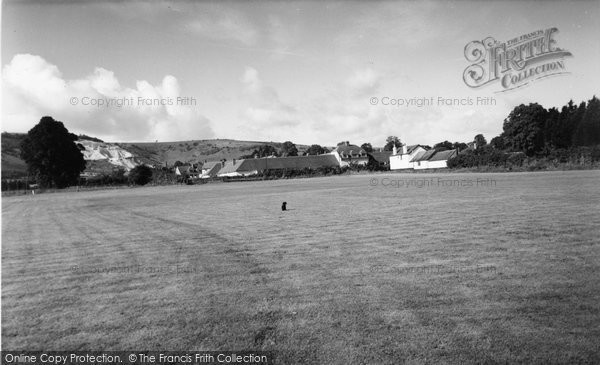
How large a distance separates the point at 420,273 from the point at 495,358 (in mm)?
3243

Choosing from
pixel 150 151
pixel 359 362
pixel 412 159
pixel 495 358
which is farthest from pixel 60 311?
pixel 150 151

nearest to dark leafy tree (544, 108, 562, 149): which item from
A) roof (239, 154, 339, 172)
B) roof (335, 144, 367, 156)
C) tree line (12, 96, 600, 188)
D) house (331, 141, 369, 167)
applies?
tree line (12, 96, 600, 188)

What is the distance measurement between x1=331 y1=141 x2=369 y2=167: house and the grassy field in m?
121

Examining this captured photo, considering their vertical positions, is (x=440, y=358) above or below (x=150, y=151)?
below

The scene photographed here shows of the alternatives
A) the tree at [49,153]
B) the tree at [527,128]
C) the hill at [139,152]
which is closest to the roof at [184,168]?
the hill at [139,152]

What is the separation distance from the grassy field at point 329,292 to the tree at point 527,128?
71.2 m

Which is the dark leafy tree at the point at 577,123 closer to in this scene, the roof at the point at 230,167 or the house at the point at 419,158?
the house at the point at 419,158

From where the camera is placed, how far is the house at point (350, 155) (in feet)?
438

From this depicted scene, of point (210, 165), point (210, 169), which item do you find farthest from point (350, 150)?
point (210, 165)

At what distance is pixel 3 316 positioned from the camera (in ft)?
21.6

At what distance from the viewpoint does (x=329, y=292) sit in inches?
283

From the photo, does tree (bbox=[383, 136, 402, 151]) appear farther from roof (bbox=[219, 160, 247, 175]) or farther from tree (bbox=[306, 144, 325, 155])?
roof (bbox=[219, 160, 247, 175])

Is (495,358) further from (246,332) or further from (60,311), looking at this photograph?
(60,311)

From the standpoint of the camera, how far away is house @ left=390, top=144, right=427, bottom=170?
11289cm
